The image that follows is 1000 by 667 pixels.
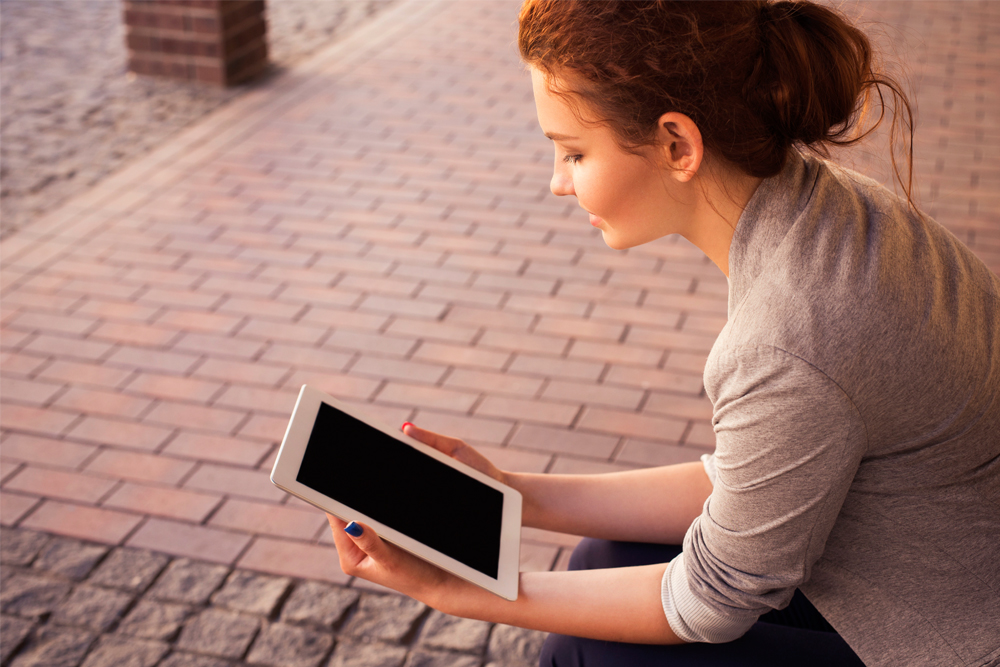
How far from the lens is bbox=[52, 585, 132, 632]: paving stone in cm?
243

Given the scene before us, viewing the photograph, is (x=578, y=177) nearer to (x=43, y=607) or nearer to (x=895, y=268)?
(x=895, y=268)

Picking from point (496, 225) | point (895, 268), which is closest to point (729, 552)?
point (895, 268)

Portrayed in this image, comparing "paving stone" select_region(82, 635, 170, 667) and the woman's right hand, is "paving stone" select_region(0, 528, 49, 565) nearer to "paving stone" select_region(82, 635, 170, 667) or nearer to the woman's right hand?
"paving stone" select_region(82, 635, 170, 667)

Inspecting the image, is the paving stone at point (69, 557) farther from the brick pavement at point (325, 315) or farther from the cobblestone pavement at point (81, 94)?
the cobblestone pavement at point (81, 94)

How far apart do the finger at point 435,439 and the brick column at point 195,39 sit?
509 cm

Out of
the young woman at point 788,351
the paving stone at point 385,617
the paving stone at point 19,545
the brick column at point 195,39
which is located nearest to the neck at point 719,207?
the young woman at point 788,351

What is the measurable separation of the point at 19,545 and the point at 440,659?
1221 mm

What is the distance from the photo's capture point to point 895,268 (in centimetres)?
129

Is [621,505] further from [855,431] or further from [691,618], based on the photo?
[855,431]

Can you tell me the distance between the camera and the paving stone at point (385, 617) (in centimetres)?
241

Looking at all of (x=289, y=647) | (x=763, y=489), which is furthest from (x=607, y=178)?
(x=289, y=647)

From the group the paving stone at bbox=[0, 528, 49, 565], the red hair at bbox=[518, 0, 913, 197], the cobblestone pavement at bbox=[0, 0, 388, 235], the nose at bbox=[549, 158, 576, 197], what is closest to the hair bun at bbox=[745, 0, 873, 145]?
the red hair at bbox=[518, 0, 913, 197]

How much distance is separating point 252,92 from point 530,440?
398 centimetres

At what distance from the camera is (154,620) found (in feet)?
8.01
